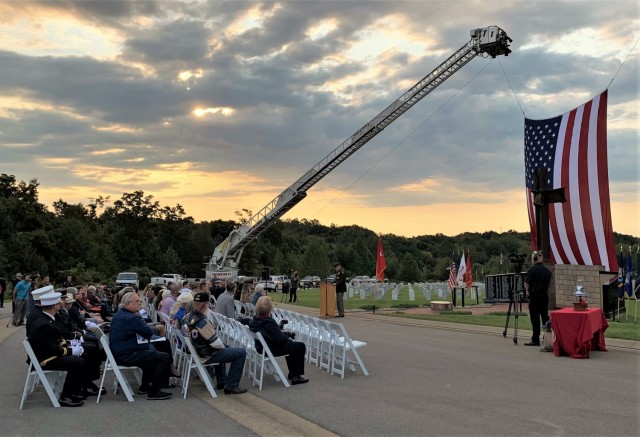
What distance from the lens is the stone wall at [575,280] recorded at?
19.7m

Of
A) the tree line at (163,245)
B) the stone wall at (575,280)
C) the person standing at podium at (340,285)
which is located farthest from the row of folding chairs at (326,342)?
the tree line at (163,245)

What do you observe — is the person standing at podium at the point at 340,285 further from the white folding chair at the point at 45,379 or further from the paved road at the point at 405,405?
the white folding chair at the point at 45,379

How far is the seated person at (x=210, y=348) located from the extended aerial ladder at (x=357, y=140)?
30.9 metres

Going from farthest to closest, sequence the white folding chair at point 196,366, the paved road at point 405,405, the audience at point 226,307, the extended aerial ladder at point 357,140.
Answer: the extended aerial ladder at point 357,140 → the audience at point 226,307 → the white folding chair at point 196,366 → the paved road at point 405,405

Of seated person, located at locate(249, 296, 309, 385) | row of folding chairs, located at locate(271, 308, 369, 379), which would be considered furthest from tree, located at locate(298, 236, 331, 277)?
seated person, located at locate(249, 296, 309, 385)

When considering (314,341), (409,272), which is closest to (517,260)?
(314,341)

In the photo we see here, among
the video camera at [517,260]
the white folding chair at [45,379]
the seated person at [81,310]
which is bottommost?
the white folding chair at [45,379]

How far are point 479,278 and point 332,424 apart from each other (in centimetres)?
7669

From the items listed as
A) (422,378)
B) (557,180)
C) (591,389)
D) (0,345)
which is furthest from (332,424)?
(557,180)

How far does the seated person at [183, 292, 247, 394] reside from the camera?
779 centimetres

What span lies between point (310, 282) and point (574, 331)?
52.9m

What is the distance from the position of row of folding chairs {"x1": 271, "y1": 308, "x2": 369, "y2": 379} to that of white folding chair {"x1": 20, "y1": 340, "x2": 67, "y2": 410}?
3.69 m

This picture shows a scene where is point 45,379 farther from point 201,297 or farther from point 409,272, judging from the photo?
point 409,272

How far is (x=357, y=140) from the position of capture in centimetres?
3838
